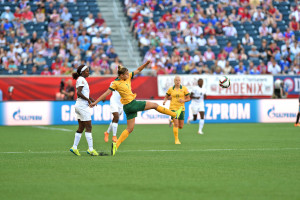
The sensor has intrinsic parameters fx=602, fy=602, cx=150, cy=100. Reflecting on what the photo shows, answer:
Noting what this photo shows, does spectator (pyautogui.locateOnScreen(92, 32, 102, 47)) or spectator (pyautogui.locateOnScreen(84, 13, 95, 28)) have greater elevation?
spectator (pyautogui.locateOnScreen(84, 13, 95, 28))

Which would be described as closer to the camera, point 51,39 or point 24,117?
point 24,117

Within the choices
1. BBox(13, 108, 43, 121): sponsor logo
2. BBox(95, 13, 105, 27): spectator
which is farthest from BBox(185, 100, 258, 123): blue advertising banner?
BBox(13, 108, 43, 121): sponsor logo

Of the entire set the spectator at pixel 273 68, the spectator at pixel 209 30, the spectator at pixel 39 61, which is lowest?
the spectator at pixel 273 68

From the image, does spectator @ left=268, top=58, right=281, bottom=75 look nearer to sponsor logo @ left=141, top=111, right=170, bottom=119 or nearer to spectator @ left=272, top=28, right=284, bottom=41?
spectator @ left=272, top=28, right=284, bottom=41

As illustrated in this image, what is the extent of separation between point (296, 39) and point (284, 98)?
714 centimetres

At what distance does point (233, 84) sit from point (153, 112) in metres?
5.13

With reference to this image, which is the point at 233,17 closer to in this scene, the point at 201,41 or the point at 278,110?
the point at 201,41

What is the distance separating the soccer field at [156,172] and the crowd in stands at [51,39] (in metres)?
13.9

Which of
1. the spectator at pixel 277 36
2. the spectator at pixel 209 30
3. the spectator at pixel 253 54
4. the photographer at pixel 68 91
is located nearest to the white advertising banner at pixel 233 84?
the spectator at pixel 253 54

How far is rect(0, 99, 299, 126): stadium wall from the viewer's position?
28969 millimetres

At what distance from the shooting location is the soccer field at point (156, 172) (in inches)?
337

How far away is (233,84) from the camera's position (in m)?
32.7

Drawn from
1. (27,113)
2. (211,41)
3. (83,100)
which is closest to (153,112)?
(27,113)

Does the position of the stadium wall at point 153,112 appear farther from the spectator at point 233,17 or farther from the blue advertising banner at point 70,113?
the spectator at point 233,17
